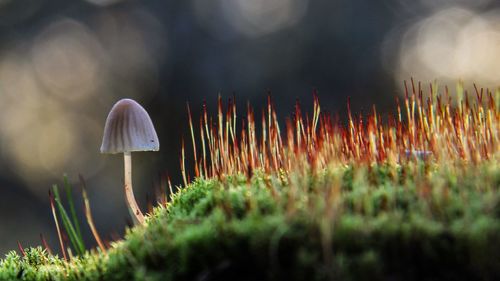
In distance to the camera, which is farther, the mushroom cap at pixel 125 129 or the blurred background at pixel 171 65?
the blurred background at pixel 171 65

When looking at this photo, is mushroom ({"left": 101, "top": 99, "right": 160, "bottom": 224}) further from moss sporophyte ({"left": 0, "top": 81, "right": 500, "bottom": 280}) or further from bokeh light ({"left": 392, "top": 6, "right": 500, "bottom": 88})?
bokeh light ({"left": 392, "top": 6, "right": 500, "bottom": 88})

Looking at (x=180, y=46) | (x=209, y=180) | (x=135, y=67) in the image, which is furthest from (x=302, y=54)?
(x=209, y=180)

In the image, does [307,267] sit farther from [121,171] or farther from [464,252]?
[121,171]

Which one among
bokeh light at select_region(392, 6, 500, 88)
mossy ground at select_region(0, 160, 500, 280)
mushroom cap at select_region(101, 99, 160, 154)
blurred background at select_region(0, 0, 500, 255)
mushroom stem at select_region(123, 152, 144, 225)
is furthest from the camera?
blurred background at select_region(0, 0, 500, 255)

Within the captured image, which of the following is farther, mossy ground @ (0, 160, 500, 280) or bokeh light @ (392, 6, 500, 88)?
bokeh light @ (392, 6, 500, 88)

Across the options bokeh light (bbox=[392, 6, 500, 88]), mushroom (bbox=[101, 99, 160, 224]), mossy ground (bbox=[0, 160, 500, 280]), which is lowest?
mossy ground (bbox=[0, 160, 500, 280])

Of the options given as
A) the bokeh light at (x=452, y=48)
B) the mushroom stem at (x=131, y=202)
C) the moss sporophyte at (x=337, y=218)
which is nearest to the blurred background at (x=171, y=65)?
the bokeh light at (x=452, y=48)

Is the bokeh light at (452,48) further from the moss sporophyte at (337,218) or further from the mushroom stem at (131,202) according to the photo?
the mushroom stem at (131,202)

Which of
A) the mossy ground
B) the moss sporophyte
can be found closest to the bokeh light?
the moss sporophyte

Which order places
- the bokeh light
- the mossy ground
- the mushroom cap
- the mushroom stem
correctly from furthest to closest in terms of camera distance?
the bokeh light, the mushroom cap, the mushroom stem, the mossy ground
